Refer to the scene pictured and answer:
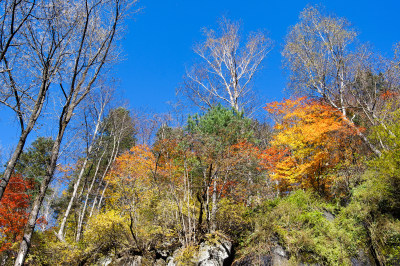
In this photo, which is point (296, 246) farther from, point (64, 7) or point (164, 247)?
point (64, 7)

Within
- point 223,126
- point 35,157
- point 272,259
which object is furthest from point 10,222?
point 272,259

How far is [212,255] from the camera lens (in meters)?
7.76

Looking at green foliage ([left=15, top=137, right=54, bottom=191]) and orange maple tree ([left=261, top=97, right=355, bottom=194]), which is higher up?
green foliage ([left=15, top=137, right=54, bottom=191])

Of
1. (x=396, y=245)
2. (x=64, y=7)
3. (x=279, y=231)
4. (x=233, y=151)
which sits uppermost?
(x=64, y=7)

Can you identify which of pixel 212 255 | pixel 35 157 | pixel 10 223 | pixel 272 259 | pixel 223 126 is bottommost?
pixel 272 259

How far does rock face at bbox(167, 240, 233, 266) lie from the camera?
7.54 meters

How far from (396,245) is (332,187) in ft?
13.0

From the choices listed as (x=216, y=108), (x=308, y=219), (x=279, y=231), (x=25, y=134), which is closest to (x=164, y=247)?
(x=279, y=231)

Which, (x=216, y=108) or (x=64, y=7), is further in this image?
(x=216, y=108)

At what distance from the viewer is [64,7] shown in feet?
21.2

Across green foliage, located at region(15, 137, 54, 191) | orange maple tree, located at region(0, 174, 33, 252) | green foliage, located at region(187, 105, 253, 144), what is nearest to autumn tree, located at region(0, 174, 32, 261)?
orange maple tree, located at region(0, 174, 33, 252)

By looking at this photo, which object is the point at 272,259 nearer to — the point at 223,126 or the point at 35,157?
the point at 223,126

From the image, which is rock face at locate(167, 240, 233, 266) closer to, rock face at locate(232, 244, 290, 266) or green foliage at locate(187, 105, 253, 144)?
rock face at locate(232, 244, 290, 266)

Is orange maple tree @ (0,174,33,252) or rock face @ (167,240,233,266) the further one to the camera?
orange maple tree @ (0,174,33,252)
